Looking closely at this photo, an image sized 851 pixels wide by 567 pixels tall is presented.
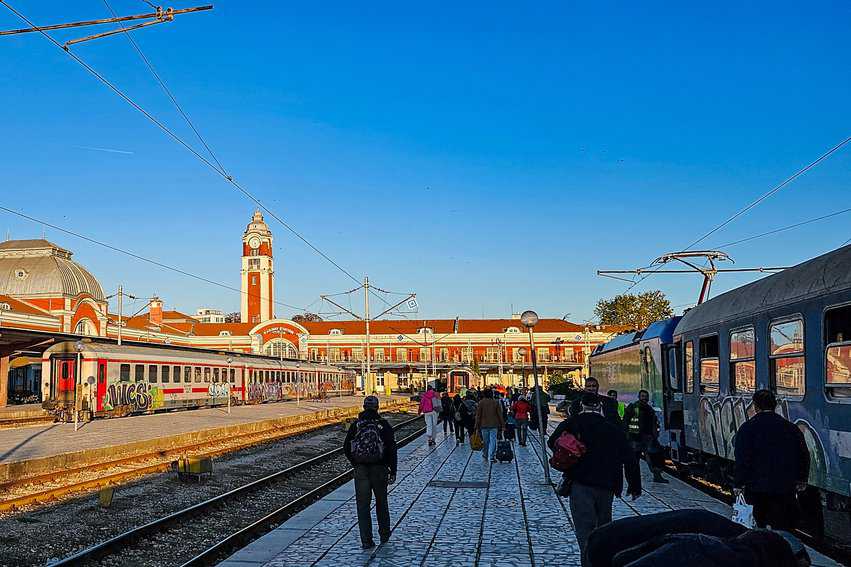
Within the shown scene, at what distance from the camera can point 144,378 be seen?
1468 inches

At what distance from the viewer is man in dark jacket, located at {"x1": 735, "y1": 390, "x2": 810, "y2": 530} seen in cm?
700

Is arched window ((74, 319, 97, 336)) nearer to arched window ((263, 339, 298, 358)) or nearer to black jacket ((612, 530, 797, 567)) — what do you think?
arched window ((263, 339, 298, 358))

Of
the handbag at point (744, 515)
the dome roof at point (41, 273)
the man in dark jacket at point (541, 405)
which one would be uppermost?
the dome roof at point (41, 273)

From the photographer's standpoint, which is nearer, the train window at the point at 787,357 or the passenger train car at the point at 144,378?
the train window at the point at 787,357

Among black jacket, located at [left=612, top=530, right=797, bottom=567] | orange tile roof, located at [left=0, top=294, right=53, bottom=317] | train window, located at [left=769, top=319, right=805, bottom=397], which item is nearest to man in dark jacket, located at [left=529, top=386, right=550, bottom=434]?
train window, located at [left=769, top=319, right=805, bottom=397]

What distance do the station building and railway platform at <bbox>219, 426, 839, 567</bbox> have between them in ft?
222

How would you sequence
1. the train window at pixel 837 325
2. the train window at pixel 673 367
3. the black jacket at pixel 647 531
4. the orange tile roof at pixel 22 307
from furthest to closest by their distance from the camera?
the orange tile roof at pixel 22 307 → the train window at pixel 673 367 → the train window at pixel 837 325 → the black jacket at pixel 647 531

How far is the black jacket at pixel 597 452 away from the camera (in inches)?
273

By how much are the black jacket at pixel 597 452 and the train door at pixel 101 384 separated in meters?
30.1

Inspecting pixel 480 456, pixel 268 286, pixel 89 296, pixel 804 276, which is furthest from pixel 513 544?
pixel 268 286

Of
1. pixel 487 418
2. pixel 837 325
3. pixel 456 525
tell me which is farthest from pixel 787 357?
pixel 487 418

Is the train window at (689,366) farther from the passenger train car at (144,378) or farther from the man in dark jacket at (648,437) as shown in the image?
the passenger train car at (144,378)

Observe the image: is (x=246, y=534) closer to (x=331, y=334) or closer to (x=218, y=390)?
(x=218, y=390)

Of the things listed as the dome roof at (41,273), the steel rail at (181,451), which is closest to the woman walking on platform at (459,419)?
the steel rail at (181,451)
